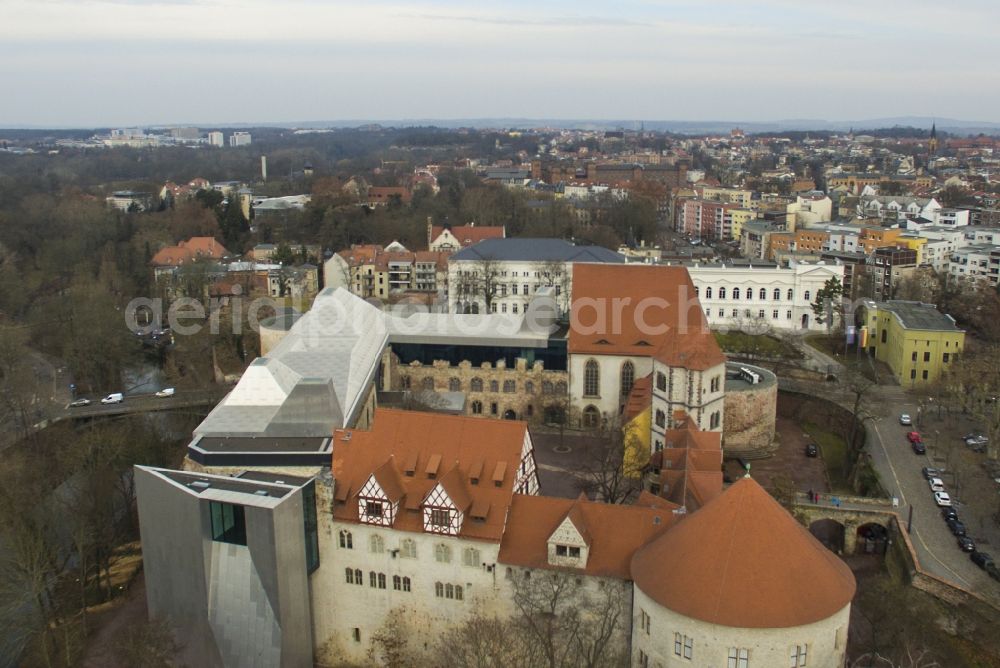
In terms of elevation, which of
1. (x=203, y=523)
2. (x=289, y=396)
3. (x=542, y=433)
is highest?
(x=289, y=396)

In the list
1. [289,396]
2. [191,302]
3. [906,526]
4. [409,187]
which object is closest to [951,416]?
[906,526]

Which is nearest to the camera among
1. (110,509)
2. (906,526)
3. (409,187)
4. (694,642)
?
(694,642)

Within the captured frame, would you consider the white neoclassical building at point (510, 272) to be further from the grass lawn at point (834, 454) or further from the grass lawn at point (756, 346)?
the grass lawn at point (834, 454)

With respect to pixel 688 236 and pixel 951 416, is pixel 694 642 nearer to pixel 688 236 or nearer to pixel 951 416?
pixel 951 416

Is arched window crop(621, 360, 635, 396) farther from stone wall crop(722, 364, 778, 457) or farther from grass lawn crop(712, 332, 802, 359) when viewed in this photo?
grass lawn crop(712, 332, 802, 359)

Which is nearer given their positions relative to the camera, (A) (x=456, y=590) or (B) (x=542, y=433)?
(A) (x=456, y=590)

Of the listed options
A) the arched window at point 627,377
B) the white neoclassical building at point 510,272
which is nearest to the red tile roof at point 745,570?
the arched window at point 627,377

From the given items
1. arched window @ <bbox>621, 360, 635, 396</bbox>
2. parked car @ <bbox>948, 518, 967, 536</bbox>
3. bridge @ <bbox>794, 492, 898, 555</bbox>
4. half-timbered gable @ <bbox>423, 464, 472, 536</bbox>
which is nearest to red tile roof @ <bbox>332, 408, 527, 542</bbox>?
half-timbered gable @ <bbox>423, 464, 472, 536</bbox>
